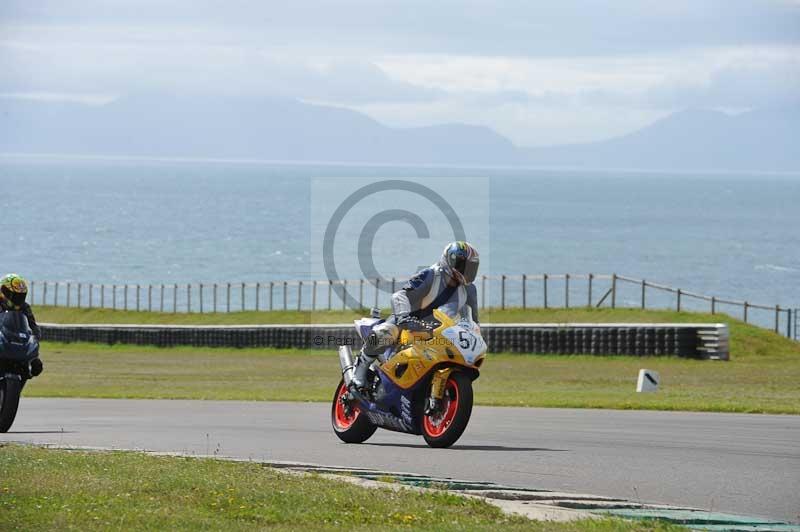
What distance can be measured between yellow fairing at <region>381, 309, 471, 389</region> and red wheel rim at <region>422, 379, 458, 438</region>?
0.26 m

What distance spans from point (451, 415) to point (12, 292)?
615cm

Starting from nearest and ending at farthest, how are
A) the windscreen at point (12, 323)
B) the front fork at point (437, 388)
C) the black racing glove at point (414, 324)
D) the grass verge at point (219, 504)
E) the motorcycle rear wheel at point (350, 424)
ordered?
the grass verge at point (219, 504) → the front fork at point (437, 388) → the black racing glove at point (414, 324) → the motorcycle rear wheel at point (350, 424) → the windscreen at point (12, 323)

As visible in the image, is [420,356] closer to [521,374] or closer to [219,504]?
[219,504]

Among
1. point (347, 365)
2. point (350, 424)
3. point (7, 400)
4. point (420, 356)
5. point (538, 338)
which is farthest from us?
point (538, 338)

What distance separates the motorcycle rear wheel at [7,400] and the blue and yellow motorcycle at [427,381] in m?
4.35

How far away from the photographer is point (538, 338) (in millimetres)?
42531

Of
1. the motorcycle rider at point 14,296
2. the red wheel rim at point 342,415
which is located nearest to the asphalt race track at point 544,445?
the red wheel rim at point 342,415

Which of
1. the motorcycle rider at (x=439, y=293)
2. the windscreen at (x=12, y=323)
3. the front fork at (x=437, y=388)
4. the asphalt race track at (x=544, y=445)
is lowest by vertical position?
the asphalt race track at (x=544, y=445)

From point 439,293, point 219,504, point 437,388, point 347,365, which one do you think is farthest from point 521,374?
point 219,504

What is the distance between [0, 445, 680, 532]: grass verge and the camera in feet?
29.5

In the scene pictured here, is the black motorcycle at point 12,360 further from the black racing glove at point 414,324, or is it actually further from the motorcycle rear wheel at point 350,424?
the black racing glove at point 414,324

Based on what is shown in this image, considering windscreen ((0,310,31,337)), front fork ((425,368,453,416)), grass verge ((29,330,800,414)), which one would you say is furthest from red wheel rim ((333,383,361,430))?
grass verge ((29,330,800,414))

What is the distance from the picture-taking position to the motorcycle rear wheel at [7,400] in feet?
54.6

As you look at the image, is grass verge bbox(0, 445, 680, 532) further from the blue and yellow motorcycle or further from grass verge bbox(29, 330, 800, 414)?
grass verge bbox(29, 330, 800, 414)
